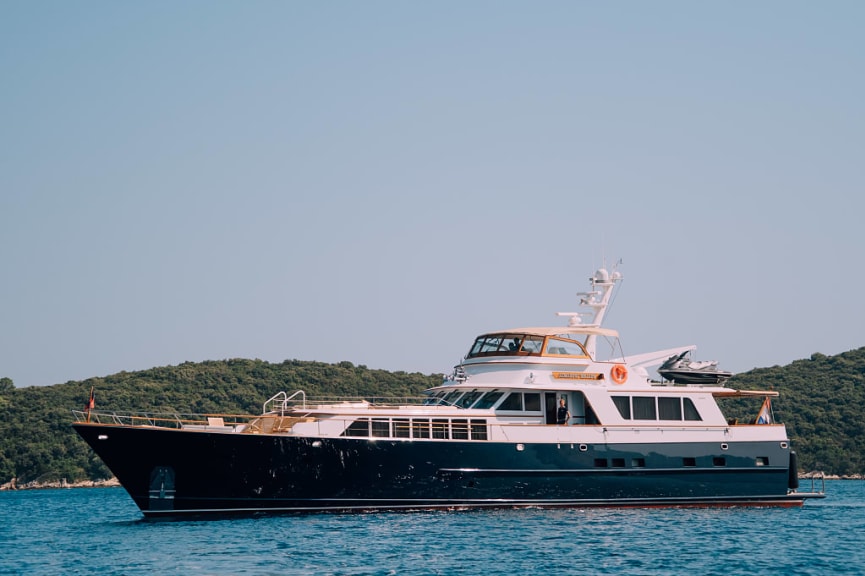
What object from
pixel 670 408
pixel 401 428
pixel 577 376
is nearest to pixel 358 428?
pixel 401 428

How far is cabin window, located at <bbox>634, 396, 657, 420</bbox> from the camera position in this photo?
1266 inches

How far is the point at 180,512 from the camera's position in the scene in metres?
28.8

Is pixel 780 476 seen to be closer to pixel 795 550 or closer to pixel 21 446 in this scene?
pixel 795 550

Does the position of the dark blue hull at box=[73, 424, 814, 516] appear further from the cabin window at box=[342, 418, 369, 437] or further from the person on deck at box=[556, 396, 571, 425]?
the person on deck at box=[556, 396, 571, 425]

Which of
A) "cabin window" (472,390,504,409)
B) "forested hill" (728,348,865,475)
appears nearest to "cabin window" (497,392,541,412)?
"cabin window" (472,390,504,409)

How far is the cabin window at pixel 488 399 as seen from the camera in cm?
3158

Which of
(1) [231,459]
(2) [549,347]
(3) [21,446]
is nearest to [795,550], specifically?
(2) [549,347]

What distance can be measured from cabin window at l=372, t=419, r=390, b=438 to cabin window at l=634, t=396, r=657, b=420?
779 centimetres

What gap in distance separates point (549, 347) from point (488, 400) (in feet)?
8.13

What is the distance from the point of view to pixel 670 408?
3262cm

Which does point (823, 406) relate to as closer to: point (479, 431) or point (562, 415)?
point (562, 415)

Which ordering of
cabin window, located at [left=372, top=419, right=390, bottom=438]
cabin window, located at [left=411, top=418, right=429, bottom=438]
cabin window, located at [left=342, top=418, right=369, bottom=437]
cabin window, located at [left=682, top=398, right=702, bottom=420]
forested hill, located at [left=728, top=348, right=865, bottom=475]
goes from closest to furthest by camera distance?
cabin window, located at [left=342, top=418, right=369, bottom=437]
cabin window, located at [left=372, top=419, right=390, bottom=438]
cabin window, located at [left=411, top=418, right=429, bottom=438]
cabin window, located at [left=682, top=398, right=702, bottom=420]
forested hill, located at [left=728, top=348, right=865, bottom=475]

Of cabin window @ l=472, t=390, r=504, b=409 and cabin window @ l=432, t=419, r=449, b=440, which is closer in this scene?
cabin window @ l=432, t=419, r=449, b=440

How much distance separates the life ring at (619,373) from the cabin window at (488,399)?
3.60 meters
